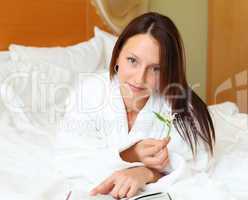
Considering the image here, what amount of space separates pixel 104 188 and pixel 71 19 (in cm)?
131

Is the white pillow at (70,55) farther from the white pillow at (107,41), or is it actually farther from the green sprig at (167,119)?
the green sprig at (167,119)

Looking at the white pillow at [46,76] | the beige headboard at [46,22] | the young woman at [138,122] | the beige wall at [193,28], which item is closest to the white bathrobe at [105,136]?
the young woman at [138,122]

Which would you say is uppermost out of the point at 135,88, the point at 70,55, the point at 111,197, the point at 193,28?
the point at 193,28

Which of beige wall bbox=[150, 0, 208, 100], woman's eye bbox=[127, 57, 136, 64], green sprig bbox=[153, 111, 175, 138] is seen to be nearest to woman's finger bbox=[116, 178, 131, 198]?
green sprig bbox=[153, 111, 175, 138]

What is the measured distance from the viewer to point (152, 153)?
1268 millimetres

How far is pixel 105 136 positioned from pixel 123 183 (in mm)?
269

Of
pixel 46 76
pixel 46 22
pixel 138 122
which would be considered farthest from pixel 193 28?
pixel 138 122

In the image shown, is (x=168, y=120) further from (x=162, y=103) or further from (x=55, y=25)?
(x=55, y=25)

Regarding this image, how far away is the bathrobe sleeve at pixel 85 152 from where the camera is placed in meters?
1.25

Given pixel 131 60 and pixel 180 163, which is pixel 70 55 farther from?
pixel 180 163

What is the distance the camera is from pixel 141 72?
4.25ft

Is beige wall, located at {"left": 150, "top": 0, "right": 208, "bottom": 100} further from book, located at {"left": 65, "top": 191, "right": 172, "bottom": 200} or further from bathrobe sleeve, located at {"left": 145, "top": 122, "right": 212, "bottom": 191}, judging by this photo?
book, located at {"left": 65, "top": 191, "right": 172, "bottom": 200}

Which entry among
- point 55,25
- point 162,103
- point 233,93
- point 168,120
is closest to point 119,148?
point 168,120

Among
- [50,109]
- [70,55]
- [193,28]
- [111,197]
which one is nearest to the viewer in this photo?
[111,197]
